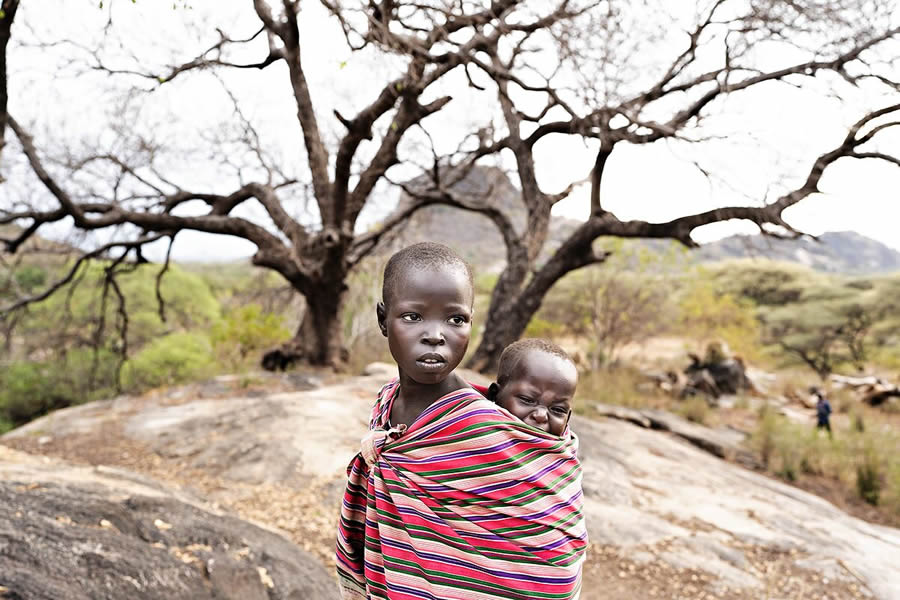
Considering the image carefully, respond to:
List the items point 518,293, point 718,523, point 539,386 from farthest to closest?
point 518,293 → point 718,523 → point 539,386

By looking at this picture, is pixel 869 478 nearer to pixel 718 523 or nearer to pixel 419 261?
pixel 718 523

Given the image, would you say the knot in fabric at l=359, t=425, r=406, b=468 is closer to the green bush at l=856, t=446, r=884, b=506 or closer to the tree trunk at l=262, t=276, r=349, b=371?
the tree trunk at l=262, t=276, r=349, b=371

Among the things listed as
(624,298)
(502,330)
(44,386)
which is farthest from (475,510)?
Answer: (624,298)

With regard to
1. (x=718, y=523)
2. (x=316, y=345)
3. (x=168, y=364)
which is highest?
(x=316, y=345)

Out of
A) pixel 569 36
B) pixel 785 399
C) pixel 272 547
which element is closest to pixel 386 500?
pixel 272 547

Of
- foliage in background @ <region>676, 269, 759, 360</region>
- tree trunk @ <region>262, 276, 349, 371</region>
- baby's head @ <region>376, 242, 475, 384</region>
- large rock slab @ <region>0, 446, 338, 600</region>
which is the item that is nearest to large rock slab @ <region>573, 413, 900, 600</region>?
large rock slab @ <region>0, 446, 338, 600</region>

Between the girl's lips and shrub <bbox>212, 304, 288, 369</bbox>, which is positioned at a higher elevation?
the girl's lips

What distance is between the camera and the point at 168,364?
1270cm

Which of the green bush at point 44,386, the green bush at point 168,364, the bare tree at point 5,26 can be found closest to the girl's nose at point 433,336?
Result: the bare tree at point 5,26

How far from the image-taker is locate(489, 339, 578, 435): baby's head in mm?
1674

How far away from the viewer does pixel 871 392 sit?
1538 centimetres

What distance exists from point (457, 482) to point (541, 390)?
0.42 m

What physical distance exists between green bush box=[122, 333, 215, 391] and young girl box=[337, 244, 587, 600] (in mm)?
11485

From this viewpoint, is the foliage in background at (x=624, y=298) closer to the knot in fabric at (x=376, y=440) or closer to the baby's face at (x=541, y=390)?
the baby's face at (x=541, y=390)
